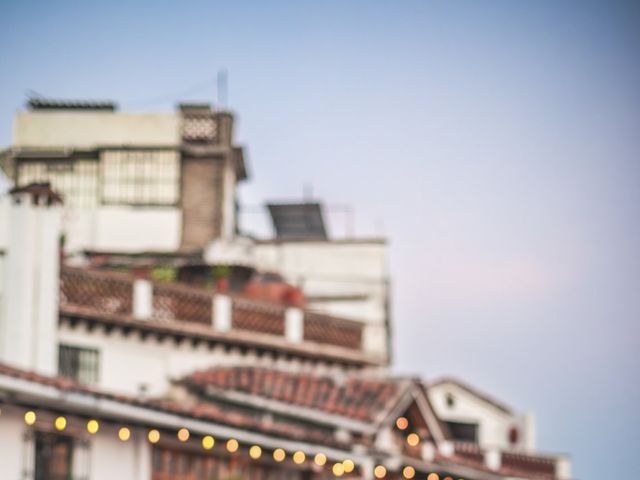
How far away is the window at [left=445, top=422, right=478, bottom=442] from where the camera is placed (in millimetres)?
43750

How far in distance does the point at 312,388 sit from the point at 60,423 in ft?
30.4

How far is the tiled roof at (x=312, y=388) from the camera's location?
27.2 meters

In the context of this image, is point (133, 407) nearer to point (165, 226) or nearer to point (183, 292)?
point (183, 292)

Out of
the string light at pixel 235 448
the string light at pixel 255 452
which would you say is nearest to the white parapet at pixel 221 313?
the string light at pixel 235 448

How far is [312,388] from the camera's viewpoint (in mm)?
28484

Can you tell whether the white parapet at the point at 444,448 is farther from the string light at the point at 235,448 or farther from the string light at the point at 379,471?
the string light at the point at 379,471

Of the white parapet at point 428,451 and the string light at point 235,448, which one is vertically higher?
the string light at point 235,448

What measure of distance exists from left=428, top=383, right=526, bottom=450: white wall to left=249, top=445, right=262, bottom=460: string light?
21502 mm

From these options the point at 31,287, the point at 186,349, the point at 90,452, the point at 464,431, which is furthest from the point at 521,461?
the point at 90,452

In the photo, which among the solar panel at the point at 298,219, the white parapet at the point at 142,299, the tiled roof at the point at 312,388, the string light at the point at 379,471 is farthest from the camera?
the solar panel at the point at 298,219

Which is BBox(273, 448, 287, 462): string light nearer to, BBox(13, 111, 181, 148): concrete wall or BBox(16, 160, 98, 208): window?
BBox(16, 160, 98, 208): window

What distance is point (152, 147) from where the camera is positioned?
41.4 meters

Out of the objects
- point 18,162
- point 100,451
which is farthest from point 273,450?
point 18,162

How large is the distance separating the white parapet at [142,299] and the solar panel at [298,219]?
1482cm
